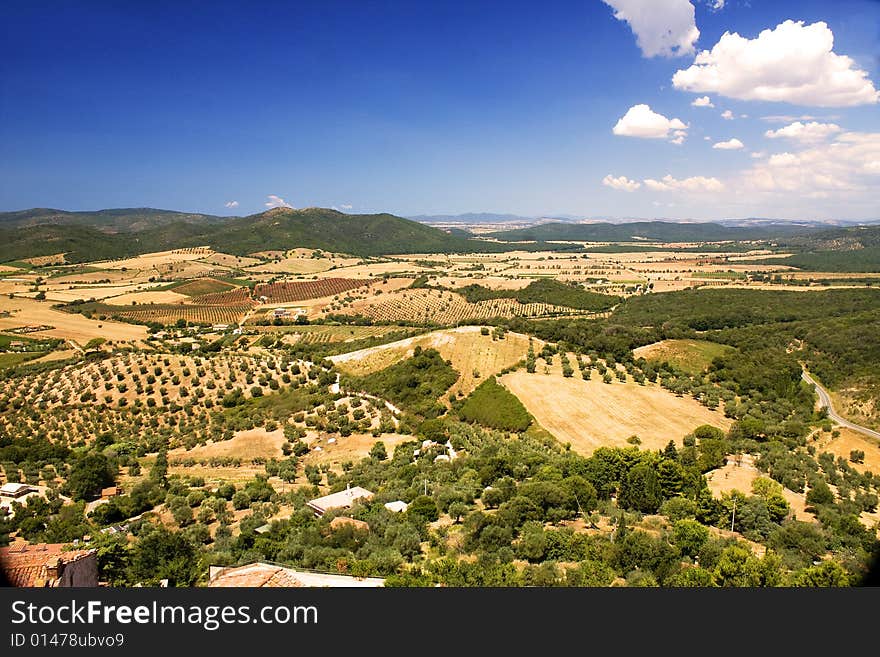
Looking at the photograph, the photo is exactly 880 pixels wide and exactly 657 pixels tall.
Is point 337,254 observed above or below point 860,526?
above

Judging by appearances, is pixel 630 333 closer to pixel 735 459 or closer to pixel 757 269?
pixel 735 459

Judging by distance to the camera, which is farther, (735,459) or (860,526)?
(735,459)

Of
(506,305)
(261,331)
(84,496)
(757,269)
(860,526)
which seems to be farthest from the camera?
(757,269)

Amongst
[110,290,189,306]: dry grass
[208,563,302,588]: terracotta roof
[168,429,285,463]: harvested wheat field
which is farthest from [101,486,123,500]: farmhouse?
[110,290,189,306]: dry grass

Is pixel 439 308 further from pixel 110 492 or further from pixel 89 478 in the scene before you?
pixel 89 478

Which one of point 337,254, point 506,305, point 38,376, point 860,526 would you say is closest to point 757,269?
point 506,305

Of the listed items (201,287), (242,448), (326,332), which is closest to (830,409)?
(242,448)
